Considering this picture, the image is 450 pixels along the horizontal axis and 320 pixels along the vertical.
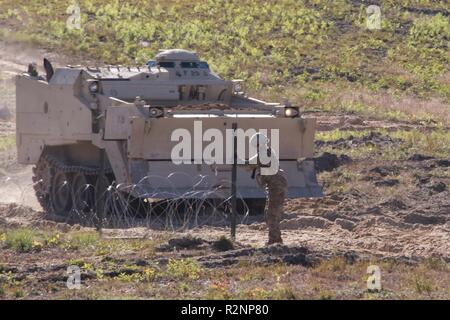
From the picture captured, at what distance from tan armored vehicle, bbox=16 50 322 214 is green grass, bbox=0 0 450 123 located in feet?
53.6

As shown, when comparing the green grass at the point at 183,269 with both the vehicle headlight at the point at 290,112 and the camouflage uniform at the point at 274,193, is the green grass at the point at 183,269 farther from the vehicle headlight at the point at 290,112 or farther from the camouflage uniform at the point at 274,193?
the vehicle headlight at the point at 290,112

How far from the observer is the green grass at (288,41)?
4450 cm

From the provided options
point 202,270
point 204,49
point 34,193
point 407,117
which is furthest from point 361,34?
point 202,270

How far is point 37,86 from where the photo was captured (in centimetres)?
2352

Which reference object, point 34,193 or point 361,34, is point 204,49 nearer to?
point 361,34

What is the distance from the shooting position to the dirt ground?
15.5 meters

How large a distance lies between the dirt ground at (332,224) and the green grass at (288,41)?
12678mm

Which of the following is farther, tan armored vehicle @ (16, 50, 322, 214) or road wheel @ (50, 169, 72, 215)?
road wheel @ (50, 169, 72, 215)

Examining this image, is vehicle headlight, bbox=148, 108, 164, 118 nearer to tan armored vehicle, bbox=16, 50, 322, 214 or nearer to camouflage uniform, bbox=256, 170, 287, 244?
tan armored vehicle, bbox=16, 50, 322, 214

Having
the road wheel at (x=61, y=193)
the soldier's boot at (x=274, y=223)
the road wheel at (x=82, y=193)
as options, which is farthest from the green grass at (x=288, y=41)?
the soldier's boot at (x=274, y=223)

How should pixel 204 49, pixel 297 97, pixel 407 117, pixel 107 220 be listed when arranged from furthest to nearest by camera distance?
pixel 204 49 < pixel 297 97 < pixel 407 117 < pixel 107 220

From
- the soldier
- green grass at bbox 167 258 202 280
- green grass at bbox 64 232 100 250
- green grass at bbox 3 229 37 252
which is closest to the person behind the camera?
green grass at bbox 167 258 202 280

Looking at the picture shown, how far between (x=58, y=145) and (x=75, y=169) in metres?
1.16

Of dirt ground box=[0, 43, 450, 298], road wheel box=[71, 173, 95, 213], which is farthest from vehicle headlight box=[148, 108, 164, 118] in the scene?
dirt ground box=[0, 43, 450, 298]
